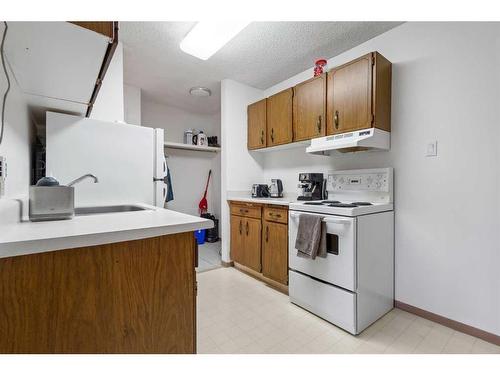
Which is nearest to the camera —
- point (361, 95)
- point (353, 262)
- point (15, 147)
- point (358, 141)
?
point (15, 147)

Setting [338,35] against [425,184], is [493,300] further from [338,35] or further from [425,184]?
[338,35]

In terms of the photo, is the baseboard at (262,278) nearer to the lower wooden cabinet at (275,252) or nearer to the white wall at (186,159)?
the lower wooden cabinet at (275,252)

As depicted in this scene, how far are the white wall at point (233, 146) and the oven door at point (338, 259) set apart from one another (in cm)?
130

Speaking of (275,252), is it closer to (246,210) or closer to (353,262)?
(246,210)

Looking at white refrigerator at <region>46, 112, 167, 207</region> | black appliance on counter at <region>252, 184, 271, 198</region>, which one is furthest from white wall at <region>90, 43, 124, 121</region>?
black appliance on counter at <region>252, 184, 271, 198</region>

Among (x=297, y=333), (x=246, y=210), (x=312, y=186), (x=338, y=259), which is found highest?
(x=312, y=186)

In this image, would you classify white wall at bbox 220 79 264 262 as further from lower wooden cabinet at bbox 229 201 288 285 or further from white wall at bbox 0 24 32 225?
white wall at bbox 0 24 32 225

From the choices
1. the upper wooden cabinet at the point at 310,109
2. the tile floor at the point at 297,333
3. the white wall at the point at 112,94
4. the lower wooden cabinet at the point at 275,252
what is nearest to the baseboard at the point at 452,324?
the tile floor at the point at 297,333

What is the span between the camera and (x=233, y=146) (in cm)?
298

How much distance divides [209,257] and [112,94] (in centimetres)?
226

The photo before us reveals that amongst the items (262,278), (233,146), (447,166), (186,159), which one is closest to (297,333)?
(262,278)

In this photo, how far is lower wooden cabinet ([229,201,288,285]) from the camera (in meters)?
2.21

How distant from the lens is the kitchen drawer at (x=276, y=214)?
7.20 ft

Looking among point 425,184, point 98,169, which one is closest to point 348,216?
point 425,184
